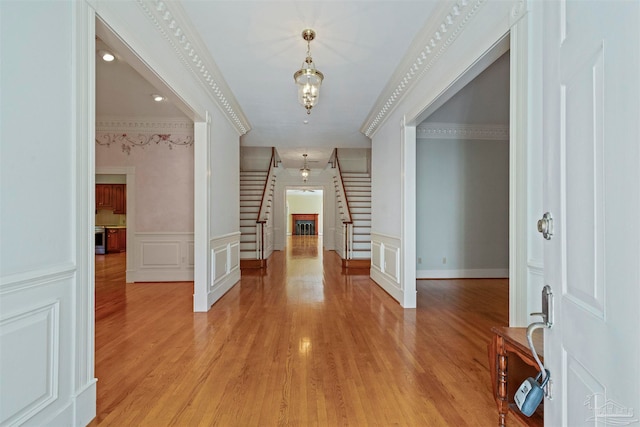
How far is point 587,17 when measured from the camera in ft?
2.57

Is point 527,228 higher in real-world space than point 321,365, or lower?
higher

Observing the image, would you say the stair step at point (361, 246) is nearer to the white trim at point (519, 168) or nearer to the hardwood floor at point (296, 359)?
the hardwood floor at point (296, 359)

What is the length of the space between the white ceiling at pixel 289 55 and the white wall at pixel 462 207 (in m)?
1.85

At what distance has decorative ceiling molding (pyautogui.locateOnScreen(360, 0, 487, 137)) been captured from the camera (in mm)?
2400

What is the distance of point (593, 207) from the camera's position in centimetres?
77

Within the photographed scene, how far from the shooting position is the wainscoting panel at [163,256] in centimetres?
575

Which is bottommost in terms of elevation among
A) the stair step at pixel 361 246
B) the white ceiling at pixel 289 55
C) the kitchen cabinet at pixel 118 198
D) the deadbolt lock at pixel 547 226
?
the stair step at pixel 361 246
